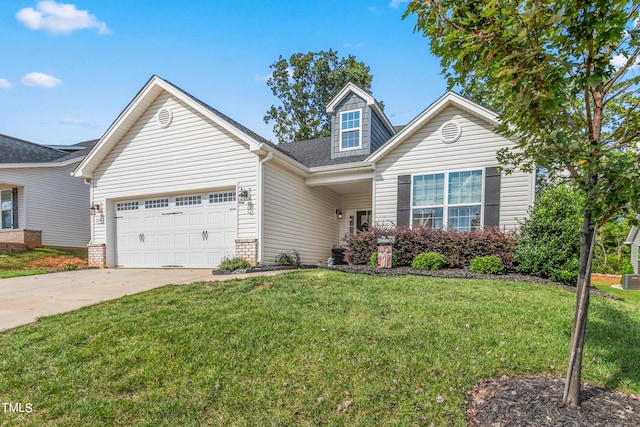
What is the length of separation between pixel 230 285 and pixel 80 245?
13620 millimetres

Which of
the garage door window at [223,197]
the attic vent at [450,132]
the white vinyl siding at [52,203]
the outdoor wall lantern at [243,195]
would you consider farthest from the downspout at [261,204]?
the white vinyl siding at [52,203]

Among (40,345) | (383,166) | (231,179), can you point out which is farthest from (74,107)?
(383,166)

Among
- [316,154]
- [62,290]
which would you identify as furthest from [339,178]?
[62,290]

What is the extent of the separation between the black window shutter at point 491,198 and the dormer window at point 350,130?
4.37 m

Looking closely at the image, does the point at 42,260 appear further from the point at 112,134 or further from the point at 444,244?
the point at 444,244

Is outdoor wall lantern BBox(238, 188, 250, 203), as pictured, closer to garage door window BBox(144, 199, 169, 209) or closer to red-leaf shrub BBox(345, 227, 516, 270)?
garage door window BBox(144, 199, 169, 209)

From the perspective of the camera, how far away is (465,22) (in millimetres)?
2145

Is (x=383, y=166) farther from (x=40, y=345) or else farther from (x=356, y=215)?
(x=40, y=345)

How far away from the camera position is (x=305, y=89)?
26.9m

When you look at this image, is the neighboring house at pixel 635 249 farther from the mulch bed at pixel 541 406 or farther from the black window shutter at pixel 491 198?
the mulch bed at pixel 541 406

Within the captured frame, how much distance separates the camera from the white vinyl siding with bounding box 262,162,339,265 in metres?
9.42

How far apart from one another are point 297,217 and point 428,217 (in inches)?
166

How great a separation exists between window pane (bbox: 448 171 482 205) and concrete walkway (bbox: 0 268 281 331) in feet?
21.6

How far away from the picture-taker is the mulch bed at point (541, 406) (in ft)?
7.43
